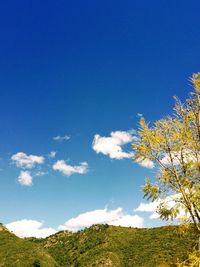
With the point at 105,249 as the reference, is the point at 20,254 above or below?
below

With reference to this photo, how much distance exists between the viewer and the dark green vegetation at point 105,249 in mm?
106000

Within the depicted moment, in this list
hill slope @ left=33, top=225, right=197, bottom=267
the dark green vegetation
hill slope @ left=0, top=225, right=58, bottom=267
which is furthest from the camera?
hill slope @ left=33, top=225, right=197, bottom=267

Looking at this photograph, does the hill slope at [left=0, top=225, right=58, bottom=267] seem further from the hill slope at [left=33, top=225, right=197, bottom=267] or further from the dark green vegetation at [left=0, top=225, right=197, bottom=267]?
the hill slope at [left=33, top=225, right=197, bottom=267]

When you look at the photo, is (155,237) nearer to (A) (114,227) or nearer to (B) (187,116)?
(A) (114,227)

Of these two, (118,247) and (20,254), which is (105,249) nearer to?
(118,247)

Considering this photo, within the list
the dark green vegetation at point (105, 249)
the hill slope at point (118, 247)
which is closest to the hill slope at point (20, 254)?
the dark green vegetation at point (105, 249)

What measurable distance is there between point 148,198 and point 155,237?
117508mm

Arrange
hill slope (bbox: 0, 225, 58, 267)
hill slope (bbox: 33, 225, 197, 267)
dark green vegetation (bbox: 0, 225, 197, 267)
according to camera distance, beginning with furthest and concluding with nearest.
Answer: hill slope (bbox: 33, 225, 197, 267), dark green vegetation (bbox: 0, 225, 197, 267), hill slope (bbox: 0, 225, 58, 267)

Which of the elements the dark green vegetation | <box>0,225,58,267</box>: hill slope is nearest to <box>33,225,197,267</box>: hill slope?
the dark green vegetation

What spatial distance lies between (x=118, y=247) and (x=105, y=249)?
16.5 ft

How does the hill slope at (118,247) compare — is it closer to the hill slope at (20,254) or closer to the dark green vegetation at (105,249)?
the dark green vegetation at (105,249)

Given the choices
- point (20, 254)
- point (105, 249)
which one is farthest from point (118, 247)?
point (20, 254)

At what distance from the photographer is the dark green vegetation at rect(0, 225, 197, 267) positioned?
10600cm

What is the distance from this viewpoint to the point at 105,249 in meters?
129
